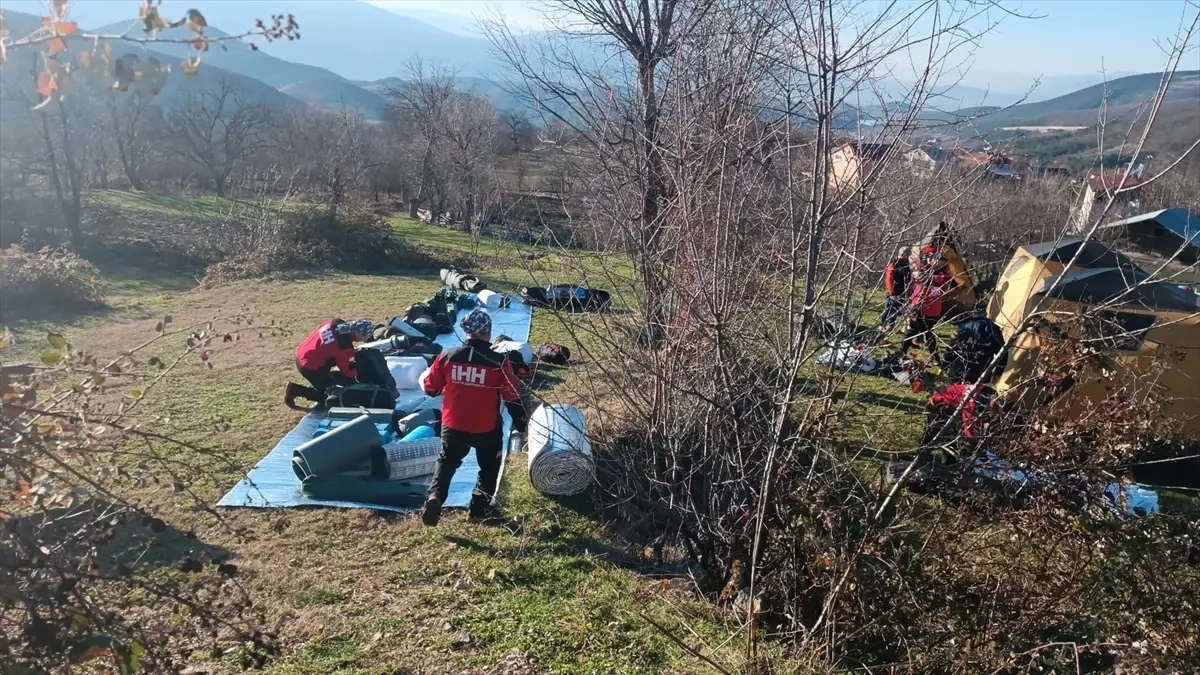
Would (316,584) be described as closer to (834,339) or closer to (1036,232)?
(834,339)

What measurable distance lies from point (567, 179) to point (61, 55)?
213 inches

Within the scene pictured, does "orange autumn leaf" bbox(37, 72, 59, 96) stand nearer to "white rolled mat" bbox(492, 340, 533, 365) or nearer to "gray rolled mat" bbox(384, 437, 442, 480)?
"gray rolled mat" bbox(384, 437, 442, 480)

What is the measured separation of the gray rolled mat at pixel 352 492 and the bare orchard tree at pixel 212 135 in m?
34.6

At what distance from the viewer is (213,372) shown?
360 inches

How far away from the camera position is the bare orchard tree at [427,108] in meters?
34.5

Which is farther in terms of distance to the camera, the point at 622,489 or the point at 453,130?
the point at 453,130

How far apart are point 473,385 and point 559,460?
2.79 feet

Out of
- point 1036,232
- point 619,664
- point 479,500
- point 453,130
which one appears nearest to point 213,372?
point 479,500

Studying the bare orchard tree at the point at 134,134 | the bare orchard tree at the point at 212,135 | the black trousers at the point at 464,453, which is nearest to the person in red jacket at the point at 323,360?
the black trousers at the point at 464,453

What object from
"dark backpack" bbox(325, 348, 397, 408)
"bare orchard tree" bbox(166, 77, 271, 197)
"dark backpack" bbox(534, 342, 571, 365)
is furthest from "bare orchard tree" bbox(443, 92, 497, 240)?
"dark backpack" bbox(325, 348, 397, 408)

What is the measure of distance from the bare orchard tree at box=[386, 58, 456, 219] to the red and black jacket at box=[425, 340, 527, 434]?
2792 centimetres

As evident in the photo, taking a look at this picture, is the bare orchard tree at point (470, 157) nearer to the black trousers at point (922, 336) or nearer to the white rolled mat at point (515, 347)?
the white rolled mat at point (515, 347)

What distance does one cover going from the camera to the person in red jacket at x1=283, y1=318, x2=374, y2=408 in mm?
7934

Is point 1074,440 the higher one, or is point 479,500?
point 1074,440
